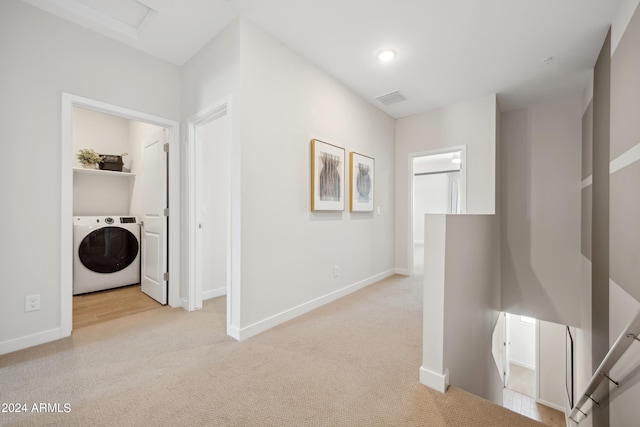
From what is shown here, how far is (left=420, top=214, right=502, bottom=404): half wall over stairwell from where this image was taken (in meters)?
1.67

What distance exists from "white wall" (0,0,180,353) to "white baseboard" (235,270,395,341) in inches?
60.8

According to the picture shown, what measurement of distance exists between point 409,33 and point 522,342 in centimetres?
703

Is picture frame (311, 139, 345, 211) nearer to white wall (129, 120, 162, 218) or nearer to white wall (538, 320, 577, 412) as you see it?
white wall (129, 120, 162, 218)

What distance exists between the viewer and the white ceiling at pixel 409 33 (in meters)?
2.07

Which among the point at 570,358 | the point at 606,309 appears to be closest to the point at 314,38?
the point at 606,309

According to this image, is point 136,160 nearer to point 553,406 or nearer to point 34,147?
point 34,147

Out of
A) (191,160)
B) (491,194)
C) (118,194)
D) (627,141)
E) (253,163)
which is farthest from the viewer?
(118,194)

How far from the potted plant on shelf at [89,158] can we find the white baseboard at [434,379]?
4.69 m

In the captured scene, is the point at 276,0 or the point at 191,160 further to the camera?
the point at 191,160

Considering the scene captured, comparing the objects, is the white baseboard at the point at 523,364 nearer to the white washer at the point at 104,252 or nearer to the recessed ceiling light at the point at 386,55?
the recessed ceiling light at the point at 386,55

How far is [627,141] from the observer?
1.85 meters

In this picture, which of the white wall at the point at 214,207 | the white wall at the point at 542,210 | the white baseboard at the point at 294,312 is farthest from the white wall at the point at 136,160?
the white wall at the point at 542,210

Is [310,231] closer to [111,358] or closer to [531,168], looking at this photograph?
[111,358]

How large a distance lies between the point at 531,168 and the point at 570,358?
114 inches
